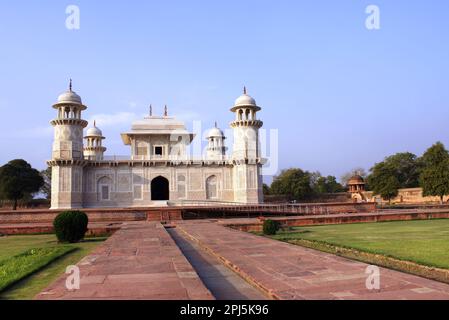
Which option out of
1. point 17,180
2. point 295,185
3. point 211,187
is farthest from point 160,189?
point 295,185

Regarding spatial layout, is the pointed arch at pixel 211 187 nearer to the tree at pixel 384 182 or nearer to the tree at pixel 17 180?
the tree at pixel 17 180

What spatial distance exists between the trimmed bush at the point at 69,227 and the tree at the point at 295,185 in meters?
32.2

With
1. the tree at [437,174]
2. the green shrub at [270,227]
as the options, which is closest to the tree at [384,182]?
the tree at [437,174]

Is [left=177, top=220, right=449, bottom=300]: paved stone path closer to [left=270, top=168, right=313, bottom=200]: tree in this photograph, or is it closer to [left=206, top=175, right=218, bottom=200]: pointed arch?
[left=206, top=175, right=218, bottom=200]: pointed arch

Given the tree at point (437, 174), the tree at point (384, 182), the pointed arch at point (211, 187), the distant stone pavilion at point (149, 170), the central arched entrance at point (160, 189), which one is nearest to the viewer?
the distant stone pavilion at point (149, 170)

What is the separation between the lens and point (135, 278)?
4535 mm

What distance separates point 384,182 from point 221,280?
39.8 metres

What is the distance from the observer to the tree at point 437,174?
31.8 metres

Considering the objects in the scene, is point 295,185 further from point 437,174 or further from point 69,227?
point 69,227

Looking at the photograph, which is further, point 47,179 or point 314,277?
point 47,179

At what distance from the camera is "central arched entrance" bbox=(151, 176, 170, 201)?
2867 centimetres

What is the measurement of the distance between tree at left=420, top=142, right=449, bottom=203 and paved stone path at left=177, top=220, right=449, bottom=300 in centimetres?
2939

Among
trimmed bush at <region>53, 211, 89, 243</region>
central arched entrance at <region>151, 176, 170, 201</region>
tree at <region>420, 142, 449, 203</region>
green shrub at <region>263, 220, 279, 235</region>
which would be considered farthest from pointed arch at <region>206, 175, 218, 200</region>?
tree at <region>420, 142, 449, 203</region>
